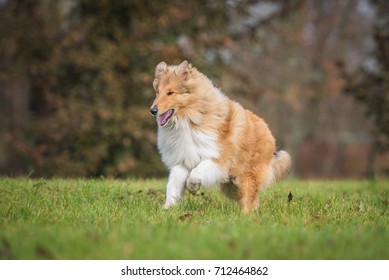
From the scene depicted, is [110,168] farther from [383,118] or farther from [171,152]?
[171,152]

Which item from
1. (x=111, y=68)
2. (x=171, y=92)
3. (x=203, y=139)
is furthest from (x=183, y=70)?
(x=111, y=68)

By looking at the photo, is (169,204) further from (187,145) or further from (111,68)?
(111,68)

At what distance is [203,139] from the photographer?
24.7 feet

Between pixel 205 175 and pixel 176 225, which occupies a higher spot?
pixel 205 175

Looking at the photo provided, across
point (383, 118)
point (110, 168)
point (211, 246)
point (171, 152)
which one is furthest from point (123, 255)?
point (383, 118)

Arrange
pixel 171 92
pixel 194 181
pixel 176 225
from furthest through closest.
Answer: pixel 171 92, pixel 194 181, pixel 176 225

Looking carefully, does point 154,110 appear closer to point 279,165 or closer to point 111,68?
point 279,165

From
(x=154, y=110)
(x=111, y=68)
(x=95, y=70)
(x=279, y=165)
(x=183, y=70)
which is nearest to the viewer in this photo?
(x=154, y=110)

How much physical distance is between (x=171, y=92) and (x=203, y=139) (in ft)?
2.24

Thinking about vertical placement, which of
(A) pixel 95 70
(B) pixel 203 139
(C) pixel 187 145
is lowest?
(C) pixel 187 145

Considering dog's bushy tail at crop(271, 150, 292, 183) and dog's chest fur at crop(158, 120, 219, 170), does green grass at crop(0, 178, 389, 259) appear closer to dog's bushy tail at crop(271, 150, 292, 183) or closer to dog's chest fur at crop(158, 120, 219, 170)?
dog's bushy tail at crop(271, 150, 292, 183)

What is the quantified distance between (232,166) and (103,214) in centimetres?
176

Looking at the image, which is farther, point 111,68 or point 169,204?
point 111,68

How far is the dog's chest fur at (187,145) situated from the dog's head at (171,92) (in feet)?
0.62
